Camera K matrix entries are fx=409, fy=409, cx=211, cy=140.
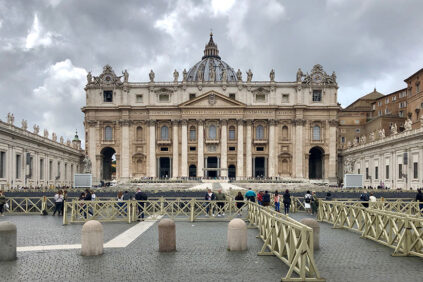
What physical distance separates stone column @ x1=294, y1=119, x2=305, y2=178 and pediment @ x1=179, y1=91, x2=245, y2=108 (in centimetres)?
1210

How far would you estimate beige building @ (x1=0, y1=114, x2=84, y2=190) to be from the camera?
4666 centimetres

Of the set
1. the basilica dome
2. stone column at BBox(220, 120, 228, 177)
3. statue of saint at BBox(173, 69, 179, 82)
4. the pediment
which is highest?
the basilica dome

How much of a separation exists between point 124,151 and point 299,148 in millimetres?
35477

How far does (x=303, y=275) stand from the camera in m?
9.85

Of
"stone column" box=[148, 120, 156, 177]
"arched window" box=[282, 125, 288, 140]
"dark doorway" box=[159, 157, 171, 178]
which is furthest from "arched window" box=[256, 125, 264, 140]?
"stone column" box=[148, 120, 156, 177]

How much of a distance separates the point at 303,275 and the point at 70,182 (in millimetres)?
73197

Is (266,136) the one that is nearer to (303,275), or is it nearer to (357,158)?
(357,158)

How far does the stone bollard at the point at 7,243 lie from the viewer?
41.5ft

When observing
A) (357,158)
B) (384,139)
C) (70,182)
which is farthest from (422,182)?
(70,182)

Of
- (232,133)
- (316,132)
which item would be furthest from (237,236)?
(316,132)

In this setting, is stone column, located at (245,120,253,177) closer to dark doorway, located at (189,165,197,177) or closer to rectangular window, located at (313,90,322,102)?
dark doorway, located at (189,165,197,177)

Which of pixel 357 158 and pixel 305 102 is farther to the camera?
pixel 305 102

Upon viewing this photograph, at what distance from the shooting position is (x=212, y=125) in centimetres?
8312

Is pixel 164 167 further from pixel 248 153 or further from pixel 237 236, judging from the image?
pixel 237 236
